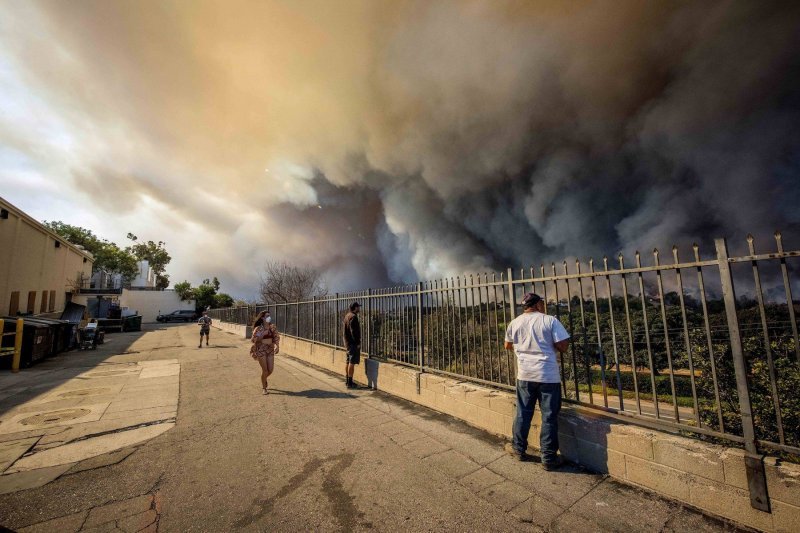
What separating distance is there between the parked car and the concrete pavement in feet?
168

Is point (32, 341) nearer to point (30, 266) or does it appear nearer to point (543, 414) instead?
point (30, 266)

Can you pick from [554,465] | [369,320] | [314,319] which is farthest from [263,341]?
[554,465]

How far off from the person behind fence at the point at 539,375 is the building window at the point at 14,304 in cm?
2641

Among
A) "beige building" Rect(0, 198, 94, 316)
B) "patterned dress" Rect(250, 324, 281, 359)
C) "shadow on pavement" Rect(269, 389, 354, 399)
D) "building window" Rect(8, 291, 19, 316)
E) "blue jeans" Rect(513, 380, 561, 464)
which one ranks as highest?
"beige building" Rect(0, 198, 94, 316)

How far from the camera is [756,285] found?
8.77 ft

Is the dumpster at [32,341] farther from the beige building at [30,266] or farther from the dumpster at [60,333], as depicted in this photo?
the beige building at [30,266]

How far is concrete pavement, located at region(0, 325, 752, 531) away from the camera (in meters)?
2.76

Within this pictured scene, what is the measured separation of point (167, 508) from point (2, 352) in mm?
12028

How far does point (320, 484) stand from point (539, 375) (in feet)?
8.16

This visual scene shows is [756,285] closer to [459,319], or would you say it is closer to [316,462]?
[459,319]

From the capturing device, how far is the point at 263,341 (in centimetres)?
729

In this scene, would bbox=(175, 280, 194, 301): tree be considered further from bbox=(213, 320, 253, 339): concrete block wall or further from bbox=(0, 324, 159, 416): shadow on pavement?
bbox=(0, 324, 159, 416): shadow on pavement

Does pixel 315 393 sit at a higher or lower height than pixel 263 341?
lower

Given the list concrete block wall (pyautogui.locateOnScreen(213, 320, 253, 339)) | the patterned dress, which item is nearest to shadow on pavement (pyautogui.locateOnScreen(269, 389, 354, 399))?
the patterned dress
